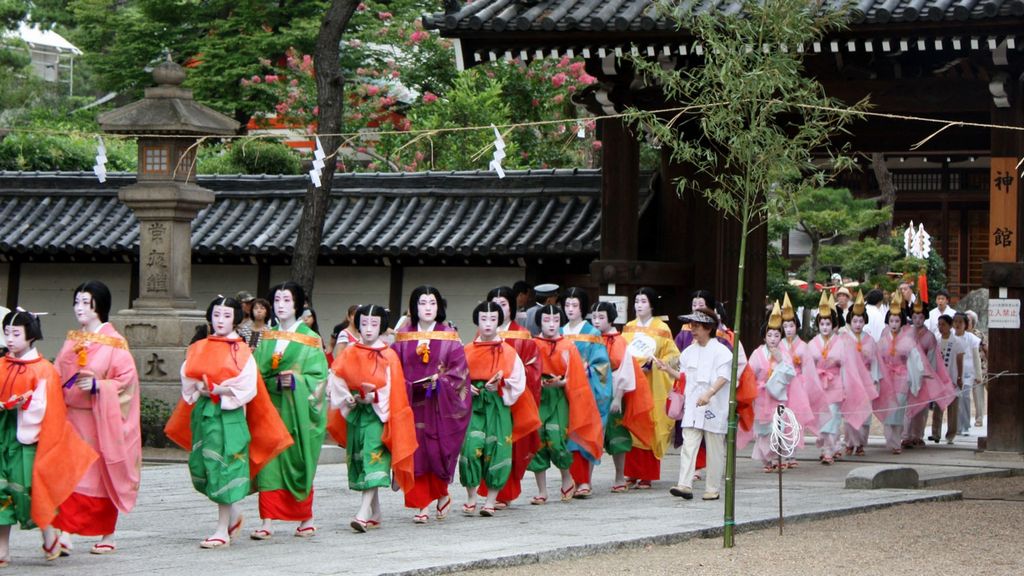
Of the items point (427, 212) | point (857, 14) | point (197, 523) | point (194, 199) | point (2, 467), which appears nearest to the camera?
point (2, 467)

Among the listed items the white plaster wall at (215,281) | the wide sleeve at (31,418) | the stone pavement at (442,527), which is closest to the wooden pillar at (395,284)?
the white plaster wall at (215,281)

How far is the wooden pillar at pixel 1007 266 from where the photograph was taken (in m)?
15.1

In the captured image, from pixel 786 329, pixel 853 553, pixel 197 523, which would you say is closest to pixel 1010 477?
pixel 786 329

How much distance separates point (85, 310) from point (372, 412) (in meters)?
2.05

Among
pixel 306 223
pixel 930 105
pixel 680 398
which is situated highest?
pixel 930 105

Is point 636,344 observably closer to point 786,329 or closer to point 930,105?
point 786,329

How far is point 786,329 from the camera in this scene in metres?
15.7

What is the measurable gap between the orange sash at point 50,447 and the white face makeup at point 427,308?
9.16ft

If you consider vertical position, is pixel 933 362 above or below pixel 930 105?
below

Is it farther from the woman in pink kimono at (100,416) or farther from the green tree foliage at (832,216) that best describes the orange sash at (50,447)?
the green tree foliage at (832,216)

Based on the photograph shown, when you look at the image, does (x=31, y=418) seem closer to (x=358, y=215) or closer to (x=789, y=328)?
(x=789, y=328)

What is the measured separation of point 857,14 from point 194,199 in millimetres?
7454

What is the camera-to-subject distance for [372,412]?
415 inches

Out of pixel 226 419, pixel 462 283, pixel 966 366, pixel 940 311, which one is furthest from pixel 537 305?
pixel 966 366
